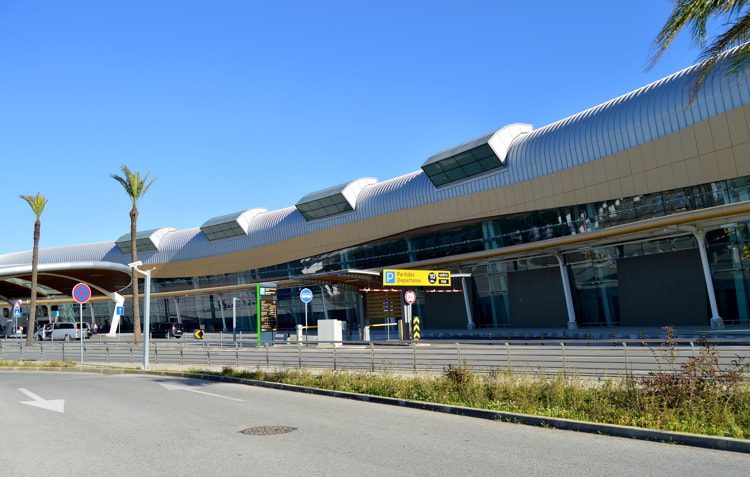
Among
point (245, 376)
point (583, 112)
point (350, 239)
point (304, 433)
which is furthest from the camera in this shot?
point (350, 239)

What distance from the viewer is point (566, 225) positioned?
38.6 m

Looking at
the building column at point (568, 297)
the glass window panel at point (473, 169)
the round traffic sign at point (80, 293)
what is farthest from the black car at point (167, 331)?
the building column at point (568, 297)

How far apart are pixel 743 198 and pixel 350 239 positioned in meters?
33.2

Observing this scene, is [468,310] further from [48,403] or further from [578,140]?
[48,403]

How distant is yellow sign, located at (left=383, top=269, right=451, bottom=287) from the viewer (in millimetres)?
35156

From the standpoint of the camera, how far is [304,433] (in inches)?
388

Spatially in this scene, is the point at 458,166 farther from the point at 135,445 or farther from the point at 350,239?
the point at 135,445

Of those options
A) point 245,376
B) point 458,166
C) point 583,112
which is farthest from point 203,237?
point 245,376

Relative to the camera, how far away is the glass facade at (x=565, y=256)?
32344 millimetres

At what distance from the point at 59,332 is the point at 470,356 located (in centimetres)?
4934

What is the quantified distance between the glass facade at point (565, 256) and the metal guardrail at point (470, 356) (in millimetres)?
9293

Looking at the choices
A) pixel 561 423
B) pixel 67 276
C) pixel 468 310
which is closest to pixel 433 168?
pixel 468 310

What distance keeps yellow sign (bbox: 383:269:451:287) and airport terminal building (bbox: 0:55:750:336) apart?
2.32 m

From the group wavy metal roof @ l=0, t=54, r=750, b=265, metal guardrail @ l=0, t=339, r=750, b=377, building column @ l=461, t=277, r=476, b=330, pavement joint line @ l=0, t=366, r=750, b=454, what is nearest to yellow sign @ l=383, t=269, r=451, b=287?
metal guardrail @ l=0, t=339, r=750, b=377
